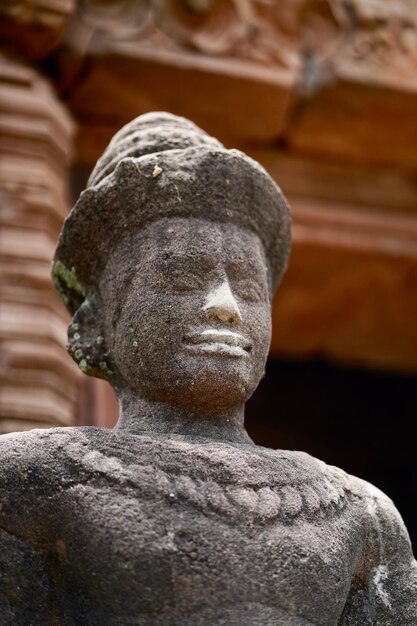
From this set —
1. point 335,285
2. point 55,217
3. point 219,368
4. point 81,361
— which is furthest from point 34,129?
point 219,368

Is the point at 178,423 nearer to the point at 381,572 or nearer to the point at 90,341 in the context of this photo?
the point at 90,341

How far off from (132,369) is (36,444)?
195 mm

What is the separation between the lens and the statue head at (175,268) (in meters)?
1.40

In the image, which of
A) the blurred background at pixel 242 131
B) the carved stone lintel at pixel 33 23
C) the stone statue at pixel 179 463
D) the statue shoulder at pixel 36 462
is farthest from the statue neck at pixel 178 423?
the carved stone lintel at pixel 33 23

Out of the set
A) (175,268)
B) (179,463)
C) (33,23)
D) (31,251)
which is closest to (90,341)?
(175,268)

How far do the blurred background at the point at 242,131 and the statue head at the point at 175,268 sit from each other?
1.26 metres

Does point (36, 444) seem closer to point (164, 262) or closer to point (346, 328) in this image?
point (164, 262)

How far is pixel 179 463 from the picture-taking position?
4.27ft

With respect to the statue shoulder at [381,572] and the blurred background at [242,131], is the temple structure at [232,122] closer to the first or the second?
the blurred background at [242,131]

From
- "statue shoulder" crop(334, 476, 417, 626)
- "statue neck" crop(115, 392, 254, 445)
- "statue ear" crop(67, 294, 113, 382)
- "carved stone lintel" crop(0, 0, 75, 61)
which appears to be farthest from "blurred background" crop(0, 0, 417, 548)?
"statue shoulder" crop(334, 476, 417, 626)

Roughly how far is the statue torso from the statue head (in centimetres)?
12

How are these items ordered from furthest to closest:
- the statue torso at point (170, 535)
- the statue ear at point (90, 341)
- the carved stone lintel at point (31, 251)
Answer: the carved stone lintel at point (31, 251)
the statue ear at point (90, 341)
the statue torso at point (170, 535)

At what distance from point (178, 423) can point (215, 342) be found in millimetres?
121

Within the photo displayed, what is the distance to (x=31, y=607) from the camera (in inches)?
49.3
